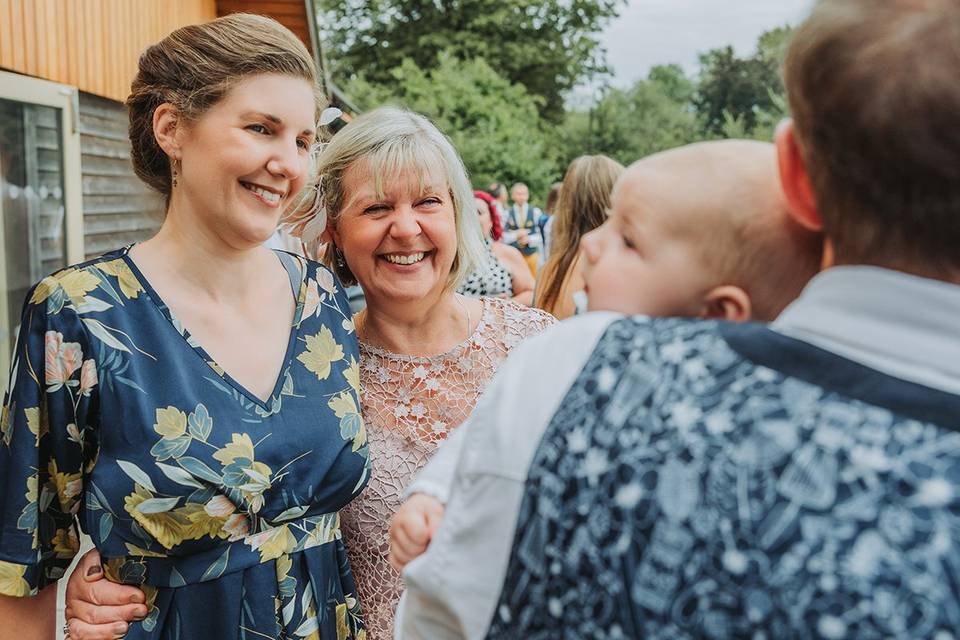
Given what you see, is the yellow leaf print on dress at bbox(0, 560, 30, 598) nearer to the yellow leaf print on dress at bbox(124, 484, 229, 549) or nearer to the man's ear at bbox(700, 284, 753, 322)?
the yellow leaf print on dress at bbox(124, 484, 229, 549)

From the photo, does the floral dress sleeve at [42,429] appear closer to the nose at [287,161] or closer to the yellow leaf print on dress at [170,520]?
the yellow leaf print on dress at [170,520]

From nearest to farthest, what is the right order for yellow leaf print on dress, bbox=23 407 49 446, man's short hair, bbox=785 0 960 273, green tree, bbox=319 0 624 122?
1. man's short hair, bbox=785 0 960 273
2. yellow leaf print on dress, bbox=23 407 49 446
3. green tree, bbox=319 0 624 122

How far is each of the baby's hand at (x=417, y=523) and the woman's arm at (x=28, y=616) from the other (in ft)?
3.11

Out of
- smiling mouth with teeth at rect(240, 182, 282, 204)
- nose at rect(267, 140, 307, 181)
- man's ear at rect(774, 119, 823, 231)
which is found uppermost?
man's ear at rect(774, 119, 823, 231)

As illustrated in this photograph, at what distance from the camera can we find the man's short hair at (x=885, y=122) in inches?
24.5

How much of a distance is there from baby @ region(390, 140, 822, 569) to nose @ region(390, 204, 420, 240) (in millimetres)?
1073

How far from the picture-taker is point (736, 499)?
0.68 meters

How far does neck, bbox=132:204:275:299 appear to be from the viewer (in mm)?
1785

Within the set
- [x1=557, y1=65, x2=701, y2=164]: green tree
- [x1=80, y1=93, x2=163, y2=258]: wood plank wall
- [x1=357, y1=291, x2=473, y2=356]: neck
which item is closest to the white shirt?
[x1=357, y1=291, x2=473, y2=356]: neck

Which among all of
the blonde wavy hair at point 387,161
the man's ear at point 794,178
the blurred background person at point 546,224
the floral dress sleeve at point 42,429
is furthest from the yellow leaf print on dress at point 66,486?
the blurred background person at point 546,224

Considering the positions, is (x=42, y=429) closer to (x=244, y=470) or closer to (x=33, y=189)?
(x=244, y=470)

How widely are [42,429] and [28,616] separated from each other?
38 centimetres

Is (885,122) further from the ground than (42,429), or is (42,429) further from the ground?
(885,122)

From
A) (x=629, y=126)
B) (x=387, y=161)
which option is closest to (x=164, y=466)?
(x=387, y=161)
